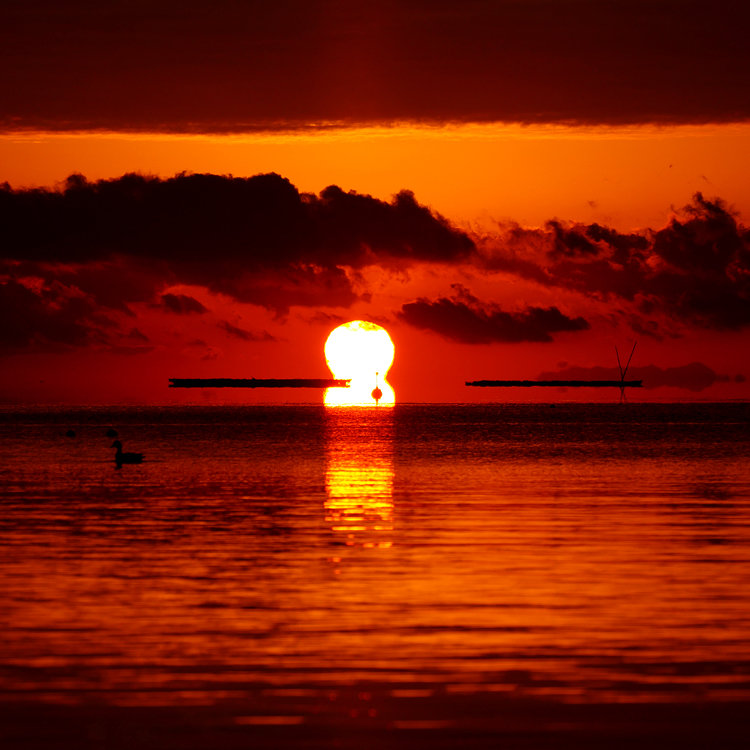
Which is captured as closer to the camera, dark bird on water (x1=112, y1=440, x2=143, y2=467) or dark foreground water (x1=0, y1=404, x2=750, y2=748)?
dark foreground water (x1=0, y1=404, x2=750, y2=748)

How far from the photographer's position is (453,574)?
89.8ft

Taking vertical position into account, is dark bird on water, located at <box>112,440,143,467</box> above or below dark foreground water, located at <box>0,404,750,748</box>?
above

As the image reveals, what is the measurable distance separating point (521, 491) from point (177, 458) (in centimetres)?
3790

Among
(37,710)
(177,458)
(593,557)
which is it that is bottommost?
(37,710)

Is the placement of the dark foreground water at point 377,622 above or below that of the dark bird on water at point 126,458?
below

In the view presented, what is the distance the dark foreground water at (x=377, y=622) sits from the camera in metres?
15.4

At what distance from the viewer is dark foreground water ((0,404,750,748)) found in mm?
15438

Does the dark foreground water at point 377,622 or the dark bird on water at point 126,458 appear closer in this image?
the dark foreground water at point 377,622

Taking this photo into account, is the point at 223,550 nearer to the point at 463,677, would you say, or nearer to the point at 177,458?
the point at 463,677

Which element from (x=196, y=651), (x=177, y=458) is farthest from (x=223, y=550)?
(x=177, y=458)

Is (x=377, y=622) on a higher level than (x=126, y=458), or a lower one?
lower

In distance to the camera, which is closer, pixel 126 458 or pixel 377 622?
pixel 377 622

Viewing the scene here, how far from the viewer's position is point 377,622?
21.9m

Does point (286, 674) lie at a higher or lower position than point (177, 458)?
lower
